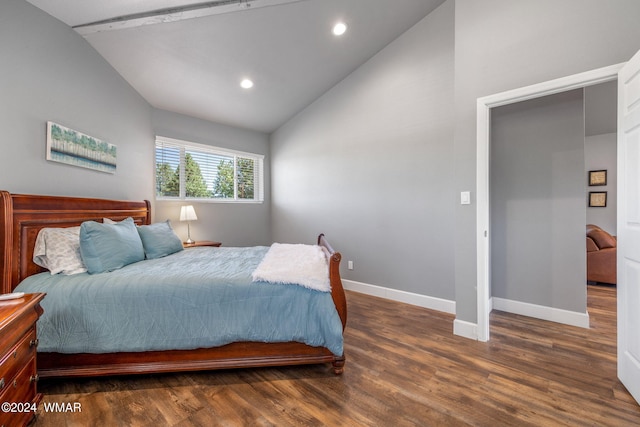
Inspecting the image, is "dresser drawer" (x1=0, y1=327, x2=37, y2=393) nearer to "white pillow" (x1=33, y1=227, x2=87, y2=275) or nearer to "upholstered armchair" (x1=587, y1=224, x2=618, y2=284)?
"white pillow" (x1=33, y1=227, x2=87, y2=275)

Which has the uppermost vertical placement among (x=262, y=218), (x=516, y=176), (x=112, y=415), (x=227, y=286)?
(x=516, y=176)

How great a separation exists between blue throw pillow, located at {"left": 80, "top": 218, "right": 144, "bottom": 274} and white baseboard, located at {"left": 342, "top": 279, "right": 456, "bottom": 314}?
2644 mm

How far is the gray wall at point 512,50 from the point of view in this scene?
73.6 inches

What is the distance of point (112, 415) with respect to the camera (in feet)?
5.11


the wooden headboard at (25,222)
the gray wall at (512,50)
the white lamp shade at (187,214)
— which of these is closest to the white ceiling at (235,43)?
the gray wall at (512,50)

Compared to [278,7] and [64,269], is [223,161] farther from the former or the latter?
[64,269]

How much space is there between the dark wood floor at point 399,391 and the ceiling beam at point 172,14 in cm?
294

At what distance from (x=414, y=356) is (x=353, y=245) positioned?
1888 millimetres

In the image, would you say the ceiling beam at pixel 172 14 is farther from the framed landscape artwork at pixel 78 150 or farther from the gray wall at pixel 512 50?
the gray wall at pixel 512 50

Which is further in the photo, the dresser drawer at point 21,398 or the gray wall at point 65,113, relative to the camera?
the gray wall at point 65,113

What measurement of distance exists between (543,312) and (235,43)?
14.2 feet

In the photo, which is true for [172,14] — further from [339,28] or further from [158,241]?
[158,241]

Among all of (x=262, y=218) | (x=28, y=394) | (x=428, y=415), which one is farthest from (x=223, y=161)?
(x=428, y=415)

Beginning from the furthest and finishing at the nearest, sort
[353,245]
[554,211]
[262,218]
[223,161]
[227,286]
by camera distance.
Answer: [262,218] → [223,161] → [353,245] → [554,211] → [227,286]
